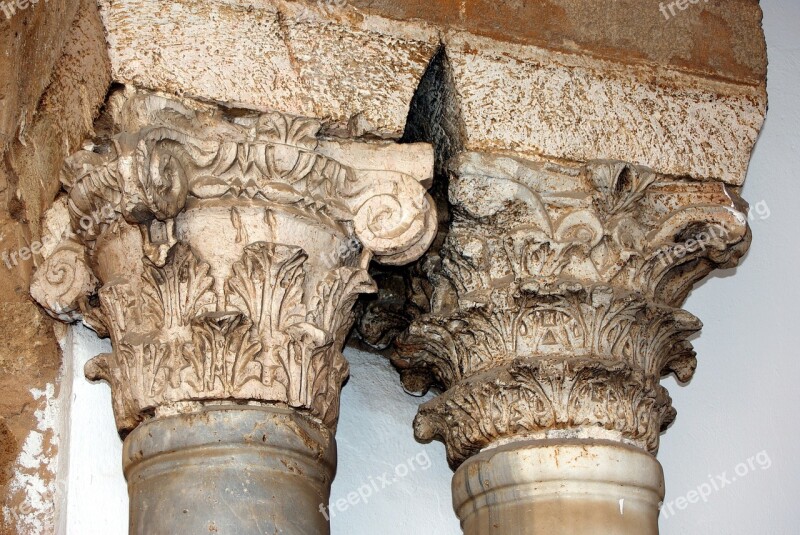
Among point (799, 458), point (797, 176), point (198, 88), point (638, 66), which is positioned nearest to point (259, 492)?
point (198, 88)

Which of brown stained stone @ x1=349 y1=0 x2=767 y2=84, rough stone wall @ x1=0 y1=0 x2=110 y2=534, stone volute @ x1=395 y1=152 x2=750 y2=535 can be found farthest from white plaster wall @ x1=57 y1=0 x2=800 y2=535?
brown stained stone @ x1=349 y1=0 x2=767 y2=84

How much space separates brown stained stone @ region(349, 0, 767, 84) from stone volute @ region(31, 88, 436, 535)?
0.53m

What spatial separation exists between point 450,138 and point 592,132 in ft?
1.39

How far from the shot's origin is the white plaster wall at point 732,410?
3979mm

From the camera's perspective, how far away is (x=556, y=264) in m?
3.30

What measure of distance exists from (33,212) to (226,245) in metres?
0.95

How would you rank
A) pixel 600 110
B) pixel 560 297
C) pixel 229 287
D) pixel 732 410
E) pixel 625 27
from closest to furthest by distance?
pixel 229 287
pixel 560 297
pixel 600 110
pixel 625 27
pixel 732 410

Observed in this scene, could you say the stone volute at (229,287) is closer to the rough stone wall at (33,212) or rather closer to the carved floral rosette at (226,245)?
the carved floral rosette at (226,245)

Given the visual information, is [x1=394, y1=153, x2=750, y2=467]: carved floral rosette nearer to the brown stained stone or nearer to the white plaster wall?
the brown stained stone

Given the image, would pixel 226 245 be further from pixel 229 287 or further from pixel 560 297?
pixel 560 297

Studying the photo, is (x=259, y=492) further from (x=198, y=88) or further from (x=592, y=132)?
(x=592, y=132)

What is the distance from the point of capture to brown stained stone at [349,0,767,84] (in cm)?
343

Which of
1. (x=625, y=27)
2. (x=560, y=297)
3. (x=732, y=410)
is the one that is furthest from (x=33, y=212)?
(x=732, y=410)

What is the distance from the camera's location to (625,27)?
3607mm
